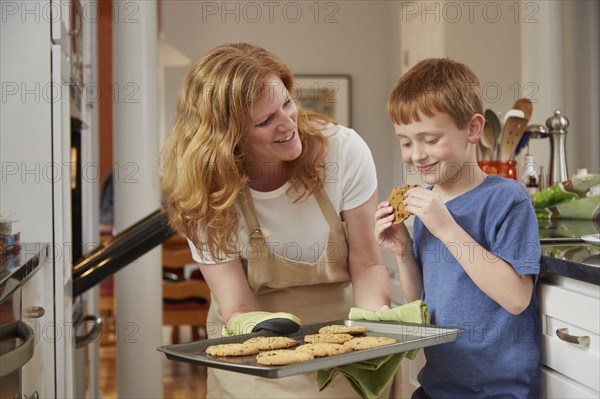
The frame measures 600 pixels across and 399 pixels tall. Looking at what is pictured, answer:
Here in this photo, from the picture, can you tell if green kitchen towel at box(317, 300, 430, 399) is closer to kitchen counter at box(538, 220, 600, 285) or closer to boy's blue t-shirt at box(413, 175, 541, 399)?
boy's blue t-shirt at box(413, 175, 541, 399)

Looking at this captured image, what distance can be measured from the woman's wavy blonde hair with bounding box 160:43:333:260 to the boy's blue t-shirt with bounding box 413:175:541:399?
39 centimetres

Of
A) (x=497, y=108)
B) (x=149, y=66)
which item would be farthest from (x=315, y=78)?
(x=149, y=66)

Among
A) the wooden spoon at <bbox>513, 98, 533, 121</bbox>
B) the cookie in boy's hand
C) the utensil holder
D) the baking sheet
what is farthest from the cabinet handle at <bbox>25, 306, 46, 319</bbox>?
the wooden spoon at <bbox>513, 98, 533, 121</bbox>

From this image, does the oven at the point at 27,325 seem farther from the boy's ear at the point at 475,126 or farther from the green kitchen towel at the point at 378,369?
the boy's ear at the point at 475,126

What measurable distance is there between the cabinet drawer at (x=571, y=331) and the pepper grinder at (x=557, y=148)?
0.91 meters

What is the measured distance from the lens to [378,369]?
1188mm

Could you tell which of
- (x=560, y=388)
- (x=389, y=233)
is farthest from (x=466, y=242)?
(x=560, y=388)

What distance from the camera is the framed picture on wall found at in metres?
3.62

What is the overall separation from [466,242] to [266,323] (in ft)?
1.11

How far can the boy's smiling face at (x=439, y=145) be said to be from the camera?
120 centimetres

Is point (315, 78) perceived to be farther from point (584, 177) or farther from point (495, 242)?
point (495, 242)

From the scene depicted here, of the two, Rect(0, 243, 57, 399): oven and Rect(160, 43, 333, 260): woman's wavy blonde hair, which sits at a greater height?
Rect(160, 43, 333, 260): woman's wavy blonde hair

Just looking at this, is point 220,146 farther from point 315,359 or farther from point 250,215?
point 315,359

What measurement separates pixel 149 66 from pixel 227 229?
100 centimetres
